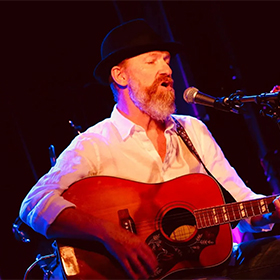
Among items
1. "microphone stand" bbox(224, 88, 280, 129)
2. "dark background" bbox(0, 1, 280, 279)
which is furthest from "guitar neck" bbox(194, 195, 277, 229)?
"dark background" bbox(0, 1, 280, 279)

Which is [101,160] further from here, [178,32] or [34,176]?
→ [178,32]

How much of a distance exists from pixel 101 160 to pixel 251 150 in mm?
2201

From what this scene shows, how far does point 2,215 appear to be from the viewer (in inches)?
158

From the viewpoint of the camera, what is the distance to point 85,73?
14.9 feet

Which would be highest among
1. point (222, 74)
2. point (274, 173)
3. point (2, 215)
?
point (222, 74)

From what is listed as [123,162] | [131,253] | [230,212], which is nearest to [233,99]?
[230,212]

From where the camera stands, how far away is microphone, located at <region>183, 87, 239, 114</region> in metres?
2.33

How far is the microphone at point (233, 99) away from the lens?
7.12ft

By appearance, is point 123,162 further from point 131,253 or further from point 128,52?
point 128,52

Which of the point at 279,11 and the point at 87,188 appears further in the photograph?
the point at 279,11

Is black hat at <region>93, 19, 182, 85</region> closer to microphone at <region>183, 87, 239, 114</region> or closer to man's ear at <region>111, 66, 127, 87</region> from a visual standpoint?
man's ear at <region>111, 66, 127, 87</region>

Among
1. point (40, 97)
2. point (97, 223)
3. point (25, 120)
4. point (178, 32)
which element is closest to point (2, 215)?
point (25, 120)

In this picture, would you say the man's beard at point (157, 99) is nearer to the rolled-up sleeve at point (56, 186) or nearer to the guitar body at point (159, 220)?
the rolled-up sleeve at point (56, 186)

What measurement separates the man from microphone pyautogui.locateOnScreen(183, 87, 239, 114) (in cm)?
53
